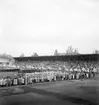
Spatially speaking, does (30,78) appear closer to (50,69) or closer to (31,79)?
(31,79)

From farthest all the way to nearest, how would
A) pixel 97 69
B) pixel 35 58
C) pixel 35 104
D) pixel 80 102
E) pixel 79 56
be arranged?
pixel 35 58, pixel 79 56, pixel 97 69, pixel 80 102, pixel 35 104

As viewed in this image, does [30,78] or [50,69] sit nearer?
Answer: [30,78]

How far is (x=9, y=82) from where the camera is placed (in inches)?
804

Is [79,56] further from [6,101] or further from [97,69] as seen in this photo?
[6,101]

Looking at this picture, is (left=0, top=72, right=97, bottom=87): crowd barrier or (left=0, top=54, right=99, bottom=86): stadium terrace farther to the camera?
(left=0, top=54, right=99, bottom=86): stadium terrace

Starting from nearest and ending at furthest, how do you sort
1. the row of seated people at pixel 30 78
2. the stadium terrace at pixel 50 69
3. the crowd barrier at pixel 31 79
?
1. the crowd barrier at pixel 31 79
2. the row of seated people at pixel 30 78
3. the stadium terrace at pixel 50 69

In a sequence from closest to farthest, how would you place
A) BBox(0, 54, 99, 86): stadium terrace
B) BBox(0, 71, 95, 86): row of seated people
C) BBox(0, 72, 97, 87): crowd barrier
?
1. BBox(0, 72, 97, 87): crowd barrier
2. BBox(0, 71, 95, 86): row of seated people
3. BBox(0, 54, 99, 86): stadium terrace

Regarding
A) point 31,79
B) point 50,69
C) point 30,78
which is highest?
point 30,78

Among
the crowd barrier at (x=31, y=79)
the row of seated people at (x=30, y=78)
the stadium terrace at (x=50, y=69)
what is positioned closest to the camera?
the crowd barrier at (x=31, y=79)

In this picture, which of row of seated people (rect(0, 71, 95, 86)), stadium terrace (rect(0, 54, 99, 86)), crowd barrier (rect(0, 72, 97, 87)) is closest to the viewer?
crowd barrier (rect(0, 72, 97, 87))

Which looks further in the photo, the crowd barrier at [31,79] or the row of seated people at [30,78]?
the row of seated people at [30,78]

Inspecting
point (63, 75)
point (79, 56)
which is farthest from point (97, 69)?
point (63, 75)

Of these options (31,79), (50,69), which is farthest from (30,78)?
(50,69)

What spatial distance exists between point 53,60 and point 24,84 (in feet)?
115
